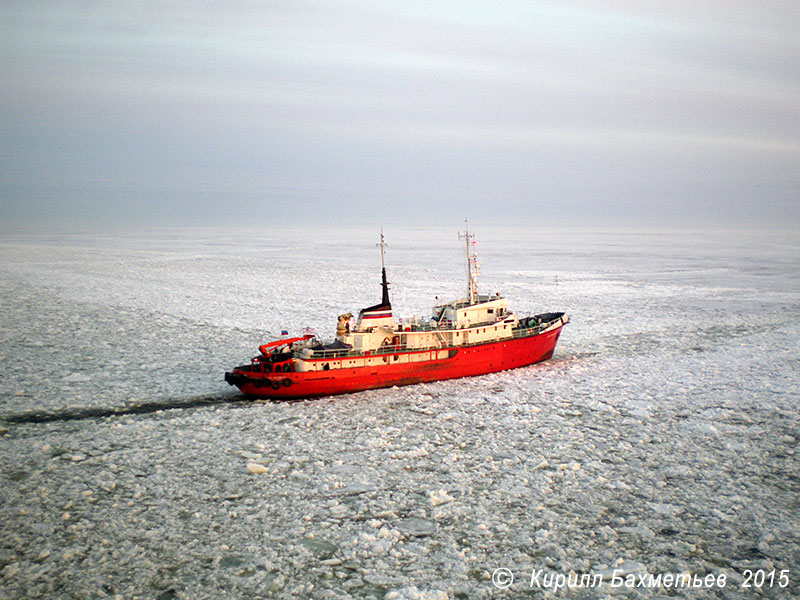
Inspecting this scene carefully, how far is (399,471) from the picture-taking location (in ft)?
33.2

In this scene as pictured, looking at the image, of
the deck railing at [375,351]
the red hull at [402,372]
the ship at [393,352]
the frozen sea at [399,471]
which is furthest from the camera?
the deck railing at [375,351]

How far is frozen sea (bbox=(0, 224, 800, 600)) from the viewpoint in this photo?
23.7ft

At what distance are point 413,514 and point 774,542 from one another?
5228mm

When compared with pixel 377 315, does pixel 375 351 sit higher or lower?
lower

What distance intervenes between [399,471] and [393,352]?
551 centimetres

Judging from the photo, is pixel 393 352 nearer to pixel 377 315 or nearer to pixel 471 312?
pixel 377 315

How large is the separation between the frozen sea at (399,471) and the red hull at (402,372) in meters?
0.45

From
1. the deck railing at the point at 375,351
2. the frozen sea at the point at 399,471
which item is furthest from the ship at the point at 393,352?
the frozen sea at the point at 399,471

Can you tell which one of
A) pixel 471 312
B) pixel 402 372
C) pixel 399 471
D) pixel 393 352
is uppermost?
pixel 471 312

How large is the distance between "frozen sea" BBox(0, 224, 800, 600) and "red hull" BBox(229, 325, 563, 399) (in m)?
0.45

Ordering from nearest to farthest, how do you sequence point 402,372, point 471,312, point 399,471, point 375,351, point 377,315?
point 399,471 < point 375,351 < point 402,372 < point 377,315 < point 471,312

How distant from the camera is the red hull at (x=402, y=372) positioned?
14094 mm

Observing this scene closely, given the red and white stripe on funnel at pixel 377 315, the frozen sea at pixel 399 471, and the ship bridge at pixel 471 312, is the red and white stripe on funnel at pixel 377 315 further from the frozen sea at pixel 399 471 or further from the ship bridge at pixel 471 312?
the frozen sea at pixel 399 471

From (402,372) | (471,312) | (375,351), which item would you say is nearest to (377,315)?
(375,351)
